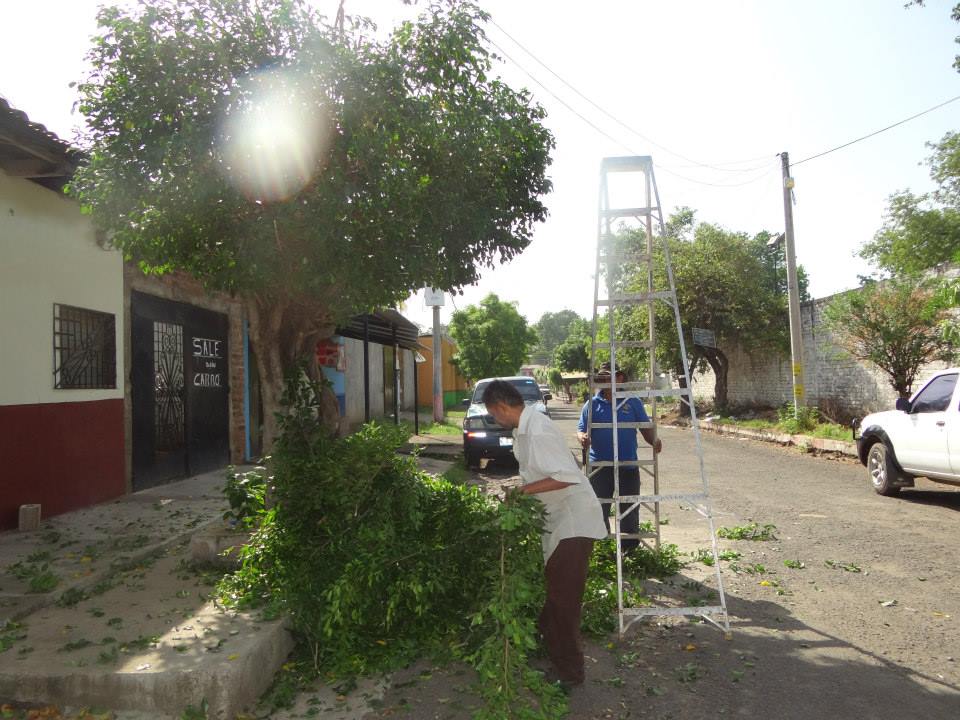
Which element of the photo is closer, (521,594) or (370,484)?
(521,594)

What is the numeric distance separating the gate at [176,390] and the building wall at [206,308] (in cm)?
12

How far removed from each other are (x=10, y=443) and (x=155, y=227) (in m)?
3.38

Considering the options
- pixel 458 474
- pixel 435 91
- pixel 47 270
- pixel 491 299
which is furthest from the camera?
pixel 491 299

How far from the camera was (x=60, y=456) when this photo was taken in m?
7.84

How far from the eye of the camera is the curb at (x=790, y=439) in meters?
14.3

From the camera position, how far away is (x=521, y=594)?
3.60m

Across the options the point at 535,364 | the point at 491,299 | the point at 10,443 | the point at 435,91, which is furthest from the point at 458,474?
the point at 535,364

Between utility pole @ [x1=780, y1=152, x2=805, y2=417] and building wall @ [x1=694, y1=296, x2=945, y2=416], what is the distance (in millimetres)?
827

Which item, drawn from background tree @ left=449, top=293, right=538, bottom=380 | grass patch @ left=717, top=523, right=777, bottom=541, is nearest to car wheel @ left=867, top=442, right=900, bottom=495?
grass patch @ left=717, top=523, right=777, bottom=541

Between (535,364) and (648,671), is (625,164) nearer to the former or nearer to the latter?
(648,671)

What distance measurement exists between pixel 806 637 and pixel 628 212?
3200 mm

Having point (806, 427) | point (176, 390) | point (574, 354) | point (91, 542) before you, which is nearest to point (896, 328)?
point (806, 427)

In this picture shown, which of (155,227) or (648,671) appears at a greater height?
(155,227)

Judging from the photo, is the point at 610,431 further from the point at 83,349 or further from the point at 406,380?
the point at 406,380
